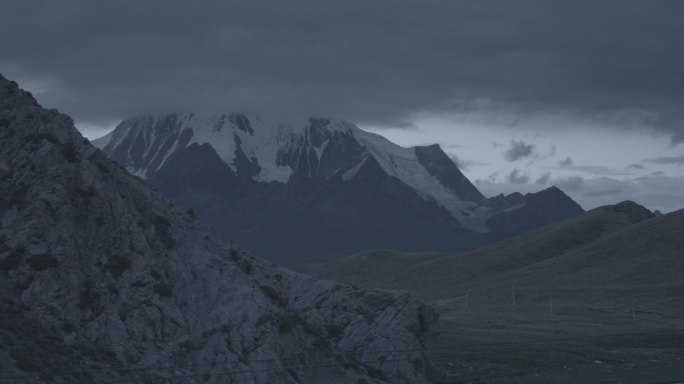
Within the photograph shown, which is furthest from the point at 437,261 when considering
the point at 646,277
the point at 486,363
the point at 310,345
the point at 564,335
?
the point at 310,345

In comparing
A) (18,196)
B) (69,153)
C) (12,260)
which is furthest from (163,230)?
(12,260)

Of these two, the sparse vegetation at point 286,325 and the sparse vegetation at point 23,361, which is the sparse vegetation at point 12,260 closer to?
the sparse vegetation at point 23,361

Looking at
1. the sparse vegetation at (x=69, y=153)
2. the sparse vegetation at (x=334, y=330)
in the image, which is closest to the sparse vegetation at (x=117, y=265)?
the sparse vegetation at (x=69, y=153)

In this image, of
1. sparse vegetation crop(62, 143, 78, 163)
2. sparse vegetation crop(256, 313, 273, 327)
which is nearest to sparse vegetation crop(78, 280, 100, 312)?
sparse vegetation crop(62, 143, 78, 163)

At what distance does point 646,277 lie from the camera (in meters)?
124

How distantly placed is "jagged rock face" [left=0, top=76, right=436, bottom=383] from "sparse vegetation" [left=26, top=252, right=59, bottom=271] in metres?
0.05

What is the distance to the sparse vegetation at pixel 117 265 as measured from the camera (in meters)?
39.1

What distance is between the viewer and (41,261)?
3766 cm

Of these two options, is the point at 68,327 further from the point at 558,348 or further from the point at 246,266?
the point at 558,348

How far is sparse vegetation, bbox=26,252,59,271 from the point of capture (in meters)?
37.5

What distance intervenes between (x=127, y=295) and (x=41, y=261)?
3.25 meters

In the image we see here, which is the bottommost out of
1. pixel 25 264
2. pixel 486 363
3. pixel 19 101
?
pixel 486 363

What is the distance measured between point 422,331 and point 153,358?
610 inches

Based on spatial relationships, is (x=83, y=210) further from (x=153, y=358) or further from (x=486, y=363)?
(x=486, y=363)
